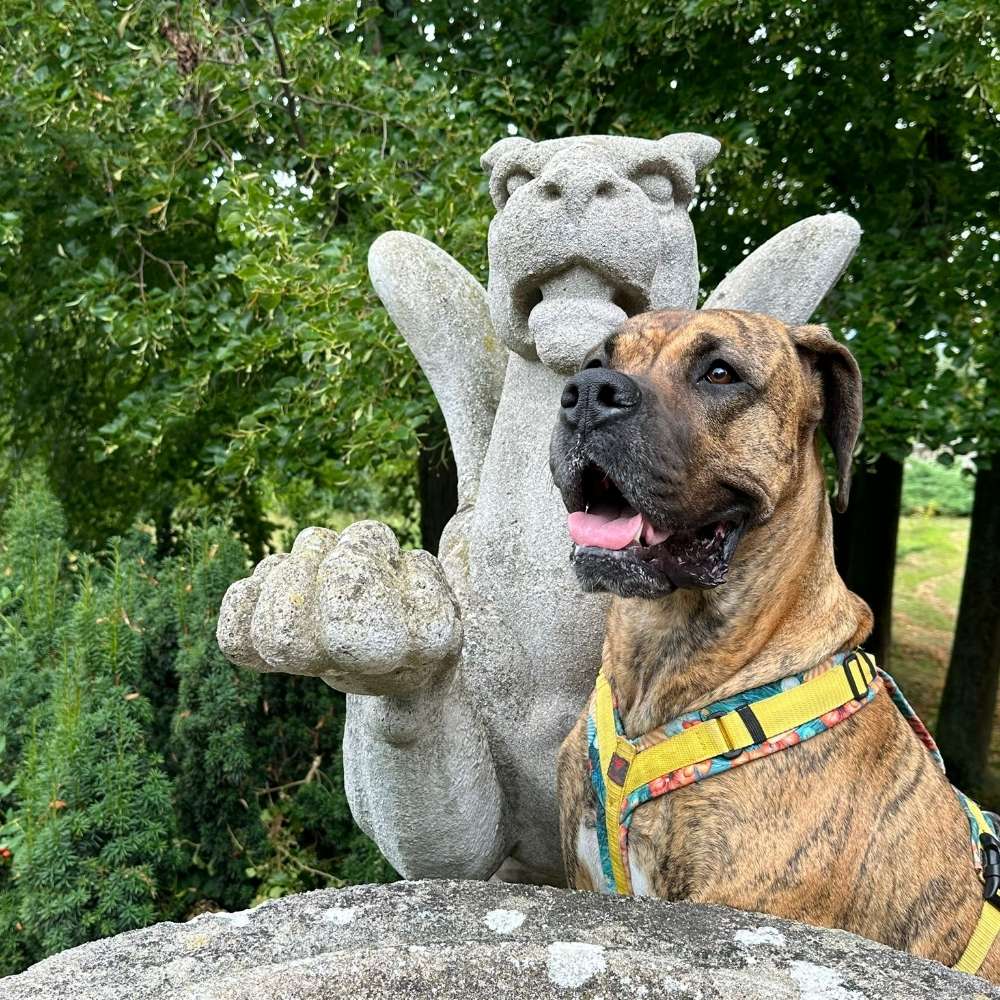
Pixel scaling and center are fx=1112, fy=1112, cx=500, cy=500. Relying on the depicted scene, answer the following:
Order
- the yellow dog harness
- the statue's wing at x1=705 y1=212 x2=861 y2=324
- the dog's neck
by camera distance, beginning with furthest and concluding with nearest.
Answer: the statue's wing at x1=705 y1=212 x2=861 y2=324
the dog's neck
the yellow dog harness

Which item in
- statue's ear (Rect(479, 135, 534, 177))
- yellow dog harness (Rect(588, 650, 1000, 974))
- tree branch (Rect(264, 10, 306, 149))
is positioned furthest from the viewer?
tree branch (Rect(264, 10, 306, 149))

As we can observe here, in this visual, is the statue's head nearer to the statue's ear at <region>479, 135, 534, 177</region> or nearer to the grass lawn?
the statue's ear at <region>479, 135, 534, 177</region>

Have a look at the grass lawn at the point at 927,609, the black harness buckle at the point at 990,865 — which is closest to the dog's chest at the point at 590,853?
the black harness buckle at the point at 990,865

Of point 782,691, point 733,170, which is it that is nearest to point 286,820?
point 782,691

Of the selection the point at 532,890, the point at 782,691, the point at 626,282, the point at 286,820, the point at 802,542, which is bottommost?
the point at 286,820

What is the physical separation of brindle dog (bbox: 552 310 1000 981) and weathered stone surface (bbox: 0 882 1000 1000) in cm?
32

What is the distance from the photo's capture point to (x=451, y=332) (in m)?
2.71

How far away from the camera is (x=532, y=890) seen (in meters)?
1.67

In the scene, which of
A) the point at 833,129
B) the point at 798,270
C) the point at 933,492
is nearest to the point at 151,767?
the point at 798,270

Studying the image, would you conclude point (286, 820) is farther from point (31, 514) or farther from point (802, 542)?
point (802, 542)

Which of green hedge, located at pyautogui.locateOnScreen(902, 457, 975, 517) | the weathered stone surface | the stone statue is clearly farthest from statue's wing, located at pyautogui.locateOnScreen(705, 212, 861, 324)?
green hedge, located at pyautogui.locateOnScreen(902, 457, 975, 517)

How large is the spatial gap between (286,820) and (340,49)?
289 cm

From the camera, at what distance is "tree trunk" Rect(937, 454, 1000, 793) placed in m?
6.86

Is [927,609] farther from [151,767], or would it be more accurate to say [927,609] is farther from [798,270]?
[798,270]
